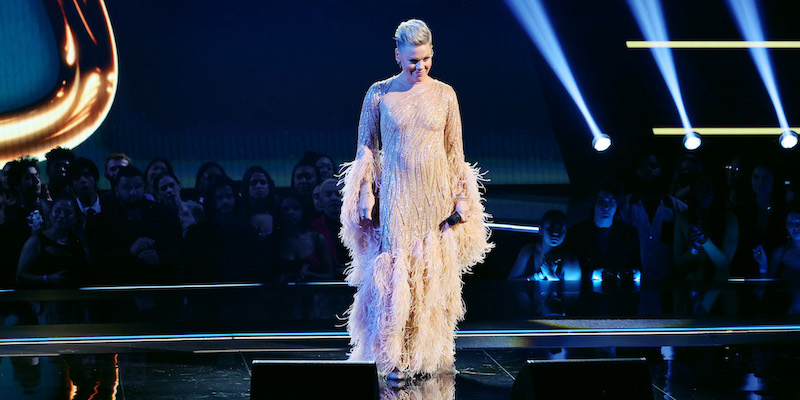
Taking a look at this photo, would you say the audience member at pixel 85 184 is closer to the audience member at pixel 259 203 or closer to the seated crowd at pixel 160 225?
the seated crowd at pixel 160 225

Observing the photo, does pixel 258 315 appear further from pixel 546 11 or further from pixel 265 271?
pixel 546 11

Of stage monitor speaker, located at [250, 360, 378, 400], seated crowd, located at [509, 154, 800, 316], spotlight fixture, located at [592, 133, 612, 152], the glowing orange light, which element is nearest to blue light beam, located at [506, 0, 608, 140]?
spotlight fixture, located at [592, 133, 612, 152]

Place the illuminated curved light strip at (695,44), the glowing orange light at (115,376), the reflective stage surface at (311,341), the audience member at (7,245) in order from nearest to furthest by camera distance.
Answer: the glowing orange light at (115,376)
the reflective stage surface at (311,341)
the audience member at (7,245)
the illuminated curved light strip at (695,44)

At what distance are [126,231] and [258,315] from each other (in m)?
1.76

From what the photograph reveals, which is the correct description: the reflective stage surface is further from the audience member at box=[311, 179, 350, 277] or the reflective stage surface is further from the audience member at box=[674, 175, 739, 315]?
the audience member at box=[674, 175, 739, 315]

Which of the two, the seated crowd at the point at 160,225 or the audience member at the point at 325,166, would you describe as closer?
the seated crowd at the point at 160,225

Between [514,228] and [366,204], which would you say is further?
[514,228]

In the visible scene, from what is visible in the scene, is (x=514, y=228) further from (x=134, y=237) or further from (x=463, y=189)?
(x=463, y=189)

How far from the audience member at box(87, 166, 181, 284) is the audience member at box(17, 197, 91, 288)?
4.7 inches

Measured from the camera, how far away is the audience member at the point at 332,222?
20.1ft

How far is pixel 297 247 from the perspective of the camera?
20.3ft

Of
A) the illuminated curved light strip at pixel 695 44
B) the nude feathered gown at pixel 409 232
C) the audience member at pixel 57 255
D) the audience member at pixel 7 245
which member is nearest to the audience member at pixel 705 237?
the illuminated curved light strip at pixel 695 44

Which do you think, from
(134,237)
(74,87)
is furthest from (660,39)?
(74,87)

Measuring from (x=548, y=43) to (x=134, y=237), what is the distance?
3467 millimetres
